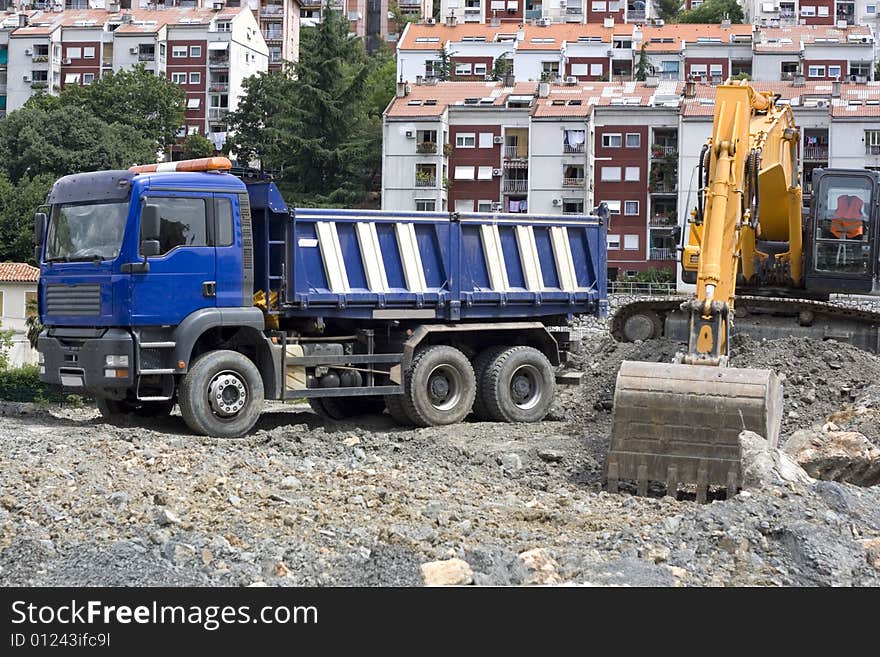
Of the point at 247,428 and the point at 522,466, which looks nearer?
the point at 522,466

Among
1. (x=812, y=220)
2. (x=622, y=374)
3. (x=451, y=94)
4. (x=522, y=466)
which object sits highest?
(x=451, y=94)

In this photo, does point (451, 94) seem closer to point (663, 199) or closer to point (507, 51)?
point (663, 199)

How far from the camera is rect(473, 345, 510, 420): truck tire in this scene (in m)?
18.7

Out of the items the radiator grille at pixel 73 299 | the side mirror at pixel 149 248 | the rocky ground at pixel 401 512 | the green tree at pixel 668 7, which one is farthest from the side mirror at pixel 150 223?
the green tree at pixel 668 7

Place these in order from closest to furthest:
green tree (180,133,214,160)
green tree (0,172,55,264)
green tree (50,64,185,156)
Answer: green tree (0,172,55,264)
green tree (50,64,185,156)
green tree (180,133,214,160)

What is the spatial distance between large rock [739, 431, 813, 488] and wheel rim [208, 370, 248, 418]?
6198 millimetres

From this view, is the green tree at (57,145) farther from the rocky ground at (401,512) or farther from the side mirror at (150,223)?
the side mirror at (150,223)

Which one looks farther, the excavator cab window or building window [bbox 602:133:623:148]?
building window [bbox 602:133:623:148]

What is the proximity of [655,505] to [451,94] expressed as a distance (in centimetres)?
5738

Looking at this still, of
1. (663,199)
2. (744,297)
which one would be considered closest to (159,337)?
(744,297)

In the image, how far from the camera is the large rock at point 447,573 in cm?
903

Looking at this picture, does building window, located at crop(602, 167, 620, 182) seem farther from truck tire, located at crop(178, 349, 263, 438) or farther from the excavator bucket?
the excavator bucket

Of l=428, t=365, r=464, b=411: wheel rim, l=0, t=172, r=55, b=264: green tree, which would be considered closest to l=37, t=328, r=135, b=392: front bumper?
l=428, t=365, r=464, b=411: wheel rim

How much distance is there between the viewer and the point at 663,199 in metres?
66.2
